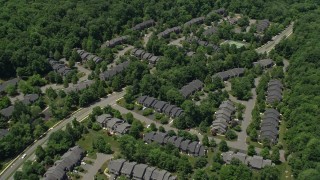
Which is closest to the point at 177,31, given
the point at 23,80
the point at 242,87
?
the point at 242,87

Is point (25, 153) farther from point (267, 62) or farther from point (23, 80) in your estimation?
point (267, 62)

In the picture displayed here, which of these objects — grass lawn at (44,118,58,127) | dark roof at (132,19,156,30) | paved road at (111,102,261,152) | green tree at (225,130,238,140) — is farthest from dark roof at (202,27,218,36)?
grass lawn at (44,118,58,127)

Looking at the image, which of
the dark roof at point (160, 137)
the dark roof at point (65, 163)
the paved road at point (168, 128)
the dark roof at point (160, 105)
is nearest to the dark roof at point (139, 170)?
the dark roof at point (160, 137)

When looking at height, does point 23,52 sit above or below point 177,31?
above

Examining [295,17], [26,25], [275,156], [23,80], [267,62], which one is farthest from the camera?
[295,17]

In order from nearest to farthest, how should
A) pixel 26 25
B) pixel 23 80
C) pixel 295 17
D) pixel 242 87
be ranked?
pixel 242 87 < pixel 23 80 < pixel 26 25 < pixel 295 17

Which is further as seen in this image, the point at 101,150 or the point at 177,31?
the point at 177,31

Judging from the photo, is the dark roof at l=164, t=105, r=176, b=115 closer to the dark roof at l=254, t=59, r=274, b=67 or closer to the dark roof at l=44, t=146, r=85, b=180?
the dark roof at l=44, t=146, r=85, b=180
